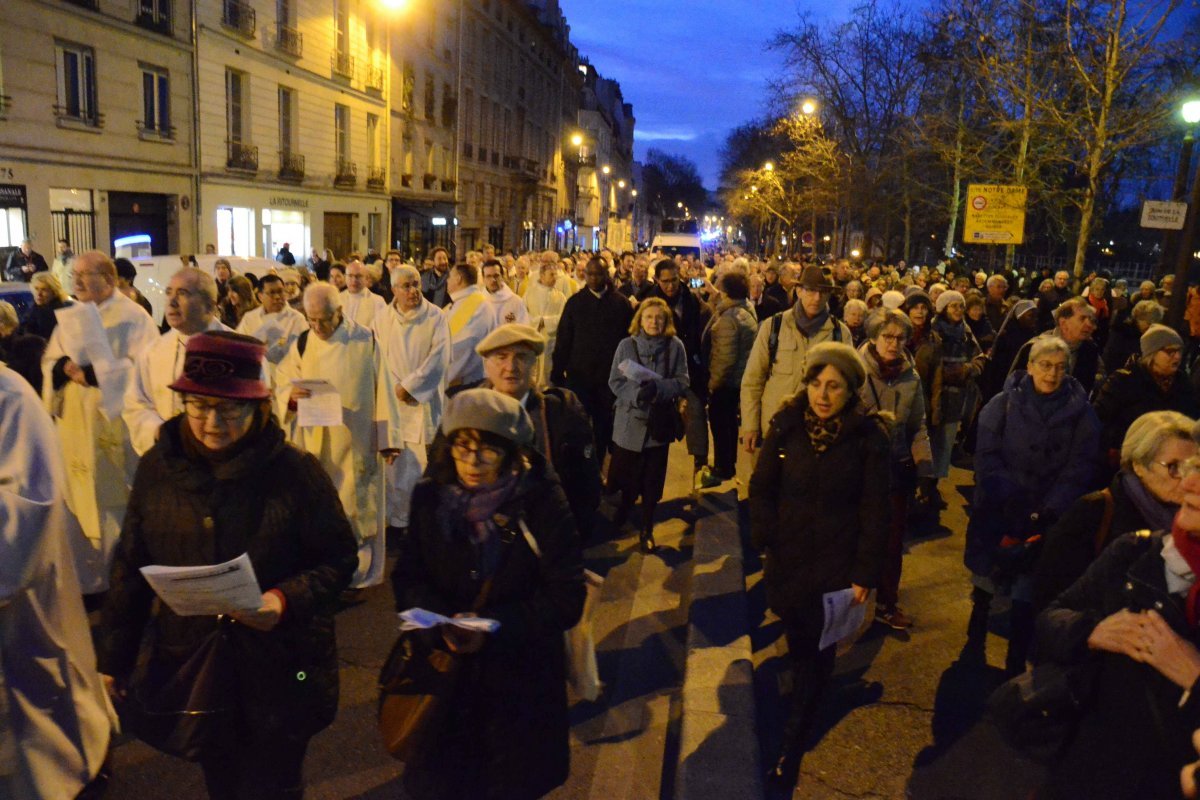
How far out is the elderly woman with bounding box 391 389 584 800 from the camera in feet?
9.07

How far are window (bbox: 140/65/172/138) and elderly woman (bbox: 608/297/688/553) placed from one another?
19.4 meters

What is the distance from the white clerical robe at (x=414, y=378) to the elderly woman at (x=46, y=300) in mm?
2393

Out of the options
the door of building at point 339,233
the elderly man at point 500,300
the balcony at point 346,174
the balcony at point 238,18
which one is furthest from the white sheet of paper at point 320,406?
the balcony at point 346,174

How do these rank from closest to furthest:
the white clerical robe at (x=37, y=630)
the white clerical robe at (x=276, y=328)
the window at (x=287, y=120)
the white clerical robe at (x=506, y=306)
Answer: the white clerical robe at (x=37, y=630) → the white clerical robe at (x=276, y=328) → the white clerical robe at (x=506, y=306) → the window at (x=287, y=120)

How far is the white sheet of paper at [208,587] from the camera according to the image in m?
2.47

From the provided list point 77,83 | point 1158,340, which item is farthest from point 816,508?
point 77,83

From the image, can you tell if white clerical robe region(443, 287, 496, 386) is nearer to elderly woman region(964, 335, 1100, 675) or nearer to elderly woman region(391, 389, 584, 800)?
elderly woman region(964, 335, 1100, 675)

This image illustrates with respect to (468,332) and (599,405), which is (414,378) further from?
(599,405)

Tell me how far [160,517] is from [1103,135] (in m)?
16.8

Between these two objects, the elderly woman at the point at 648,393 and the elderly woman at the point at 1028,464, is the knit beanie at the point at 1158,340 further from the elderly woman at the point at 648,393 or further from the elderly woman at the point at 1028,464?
the elderly woman at the point at 648,393

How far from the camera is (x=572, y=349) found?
320 inches

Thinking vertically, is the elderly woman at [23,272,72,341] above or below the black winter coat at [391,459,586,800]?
above

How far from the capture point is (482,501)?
280 centimetres

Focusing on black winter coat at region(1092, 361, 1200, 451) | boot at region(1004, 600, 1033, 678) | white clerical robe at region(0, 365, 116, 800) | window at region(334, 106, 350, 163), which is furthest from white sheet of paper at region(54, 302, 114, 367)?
window at region(334, 106, 350, 163)
